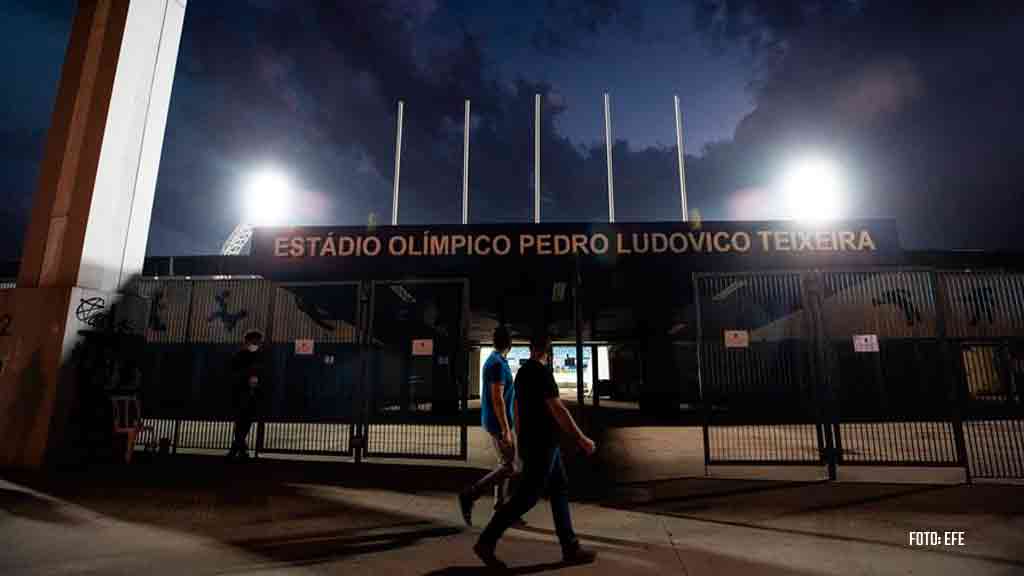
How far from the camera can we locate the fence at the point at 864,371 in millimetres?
7281

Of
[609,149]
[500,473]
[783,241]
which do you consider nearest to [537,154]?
[609,149]

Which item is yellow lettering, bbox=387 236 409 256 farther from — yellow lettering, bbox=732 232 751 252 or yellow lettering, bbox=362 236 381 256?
yellow lettering, bbox=732 232 751 252

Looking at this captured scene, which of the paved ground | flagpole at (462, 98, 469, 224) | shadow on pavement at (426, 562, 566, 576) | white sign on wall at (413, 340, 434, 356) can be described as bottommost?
shadow on pavement at (426, 562, 566, 576)

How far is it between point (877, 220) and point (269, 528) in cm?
1200

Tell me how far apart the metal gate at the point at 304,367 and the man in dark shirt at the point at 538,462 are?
4.03m

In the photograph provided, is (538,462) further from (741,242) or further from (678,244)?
(741,242)

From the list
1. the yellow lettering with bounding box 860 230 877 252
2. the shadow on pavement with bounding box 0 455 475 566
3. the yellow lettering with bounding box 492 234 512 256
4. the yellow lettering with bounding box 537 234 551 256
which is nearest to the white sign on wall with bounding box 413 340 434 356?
the shadow on pavement with bounding box 0 455 475 566

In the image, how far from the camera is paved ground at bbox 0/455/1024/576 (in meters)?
3.83

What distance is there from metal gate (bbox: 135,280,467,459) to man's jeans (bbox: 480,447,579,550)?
4170mm

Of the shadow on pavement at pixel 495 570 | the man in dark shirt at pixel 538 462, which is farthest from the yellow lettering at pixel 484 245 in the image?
the shadow on pavement at pixel 495 570

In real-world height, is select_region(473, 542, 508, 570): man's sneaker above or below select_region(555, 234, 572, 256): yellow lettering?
below

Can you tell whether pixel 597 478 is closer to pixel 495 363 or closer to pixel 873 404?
pixel 495 363

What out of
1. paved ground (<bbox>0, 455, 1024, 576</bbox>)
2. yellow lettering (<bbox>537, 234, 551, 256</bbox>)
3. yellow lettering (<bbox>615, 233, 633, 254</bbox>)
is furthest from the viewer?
yellow lettering (<bbox>537, 234, 551, 256</bbox>)

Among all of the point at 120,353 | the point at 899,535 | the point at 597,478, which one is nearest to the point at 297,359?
the point at 120,353
